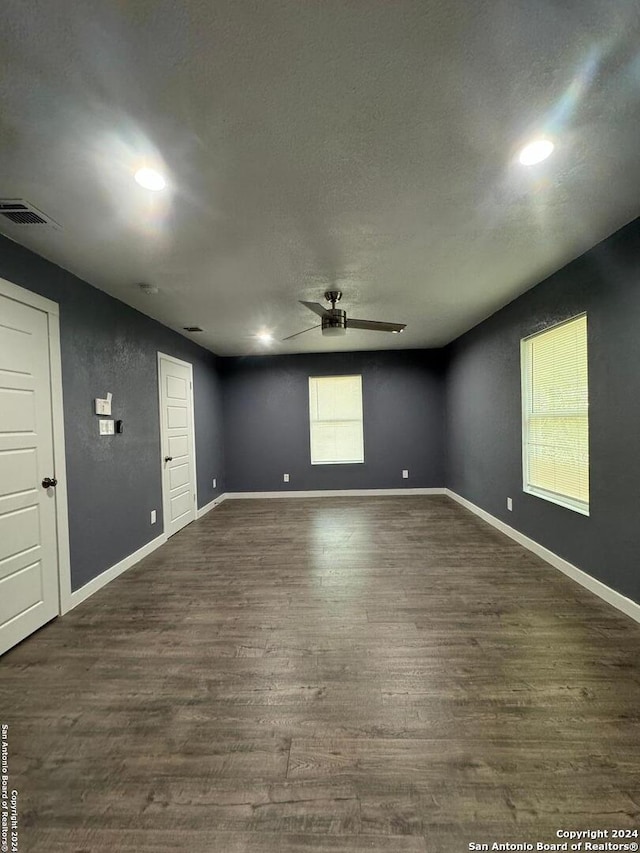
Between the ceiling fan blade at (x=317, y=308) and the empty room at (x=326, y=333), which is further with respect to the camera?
the ceiling fan blade at (x=317, y=308)

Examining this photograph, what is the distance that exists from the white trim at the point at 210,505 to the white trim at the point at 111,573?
3.81ft

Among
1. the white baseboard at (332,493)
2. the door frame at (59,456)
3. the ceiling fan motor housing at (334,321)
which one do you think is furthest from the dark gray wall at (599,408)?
the door frame at (59,456)

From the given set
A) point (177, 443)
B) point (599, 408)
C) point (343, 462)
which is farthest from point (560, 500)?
point (177, 443)

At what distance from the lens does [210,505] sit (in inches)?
227

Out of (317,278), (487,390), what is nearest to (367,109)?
(317,278)

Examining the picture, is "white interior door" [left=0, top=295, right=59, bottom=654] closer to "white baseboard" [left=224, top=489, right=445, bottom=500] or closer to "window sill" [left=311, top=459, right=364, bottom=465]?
"white baseboard" [left=224, top=489, right=445, bottom=500]

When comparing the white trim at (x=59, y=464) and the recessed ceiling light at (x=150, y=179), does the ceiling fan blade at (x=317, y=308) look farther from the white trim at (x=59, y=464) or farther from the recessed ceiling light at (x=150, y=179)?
the white trim at (x=59, y=464)

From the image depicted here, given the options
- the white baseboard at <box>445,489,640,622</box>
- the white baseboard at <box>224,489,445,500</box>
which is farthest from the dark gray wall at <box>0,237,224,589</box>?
the white baseboard at <box>445,489,640,622</box>

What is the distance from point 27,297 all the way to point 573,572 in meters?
4.58

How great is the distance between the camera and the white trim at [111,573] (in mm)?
2744

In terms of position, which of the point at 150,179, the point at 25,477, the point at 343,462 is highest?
the point at 150,179

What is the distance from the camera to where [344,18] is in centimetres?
108

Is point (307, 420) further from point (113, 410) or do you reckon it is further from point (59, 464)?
point (59, 464)

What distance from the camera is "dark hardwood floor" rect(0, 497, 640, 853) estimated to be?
1207 millimetres
